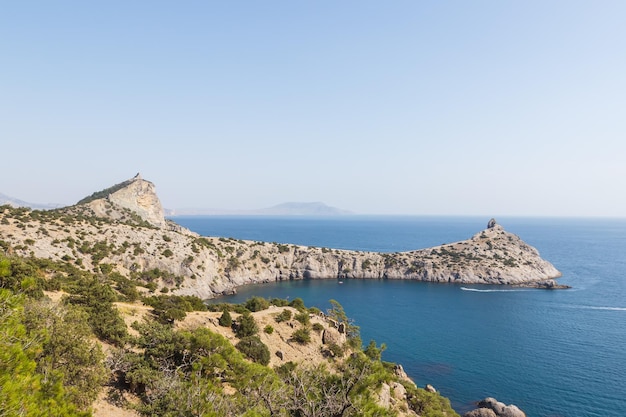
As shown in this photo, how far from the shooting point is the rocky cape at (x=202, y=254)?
220 ft

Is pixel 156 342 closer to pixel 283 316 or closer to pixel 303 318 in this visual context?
pixel 283 316

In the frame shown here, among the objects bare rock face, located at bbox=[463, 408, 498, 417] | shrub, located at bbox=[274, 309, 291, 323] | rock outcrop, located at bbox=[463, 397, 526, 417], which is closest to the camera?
bare rock face, located at bbox=[463, 408, 498, 417]

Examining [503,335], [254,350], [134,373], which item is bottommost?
[503,335]

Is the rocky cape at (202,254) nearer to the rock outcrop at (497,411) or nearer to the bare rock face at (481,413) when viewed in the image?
the bare rock face at (481,413)

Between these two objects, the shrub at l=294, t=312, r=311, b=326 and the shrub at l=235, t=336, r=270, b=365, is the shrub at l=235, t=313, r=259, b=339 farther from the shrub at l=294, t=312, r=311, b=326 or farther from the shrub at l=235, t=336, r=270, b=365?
the shrub at l=294, t=312, r=311, b=326

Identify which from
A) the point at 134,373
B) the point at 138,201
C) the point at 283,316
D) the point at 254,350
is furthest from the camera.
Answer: the point at 138,201

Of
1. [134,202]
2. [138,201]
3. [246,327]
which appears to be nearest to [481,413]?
[246,327]

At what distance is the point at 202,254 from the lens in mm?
93875

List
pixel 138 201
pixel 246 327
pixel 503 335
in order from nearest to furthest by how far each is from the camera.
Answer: pixel 246 327 < pixel 503 335 < pixel 138 201

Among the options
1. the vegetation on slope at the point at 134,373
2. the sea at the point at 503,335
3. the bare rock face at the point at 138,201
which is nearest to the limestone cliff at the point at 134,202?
the bare rock face at the point at 138,201

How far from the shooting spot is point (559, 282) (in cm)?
10900

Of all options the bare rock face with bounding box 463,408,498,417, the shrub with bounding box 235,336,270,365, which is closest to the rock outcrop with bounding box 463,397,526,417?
the bare rock face with bounding box 463,408,498,417

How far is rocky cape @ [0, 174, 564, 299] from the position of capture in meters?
66.9

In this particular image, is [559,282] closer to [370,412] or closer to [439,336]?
[439,336]
